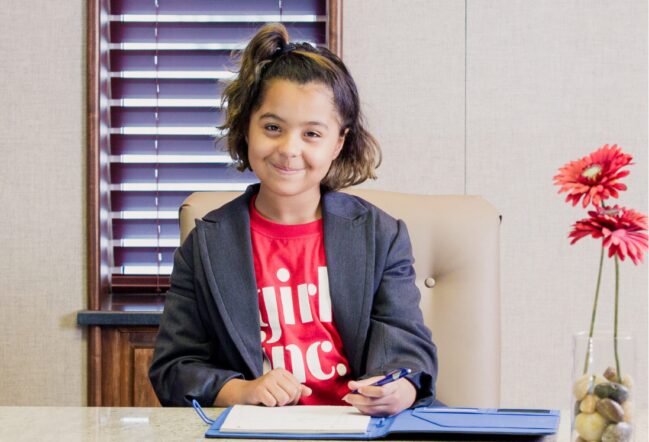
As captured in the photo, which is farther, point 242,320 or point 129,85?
point 129,85

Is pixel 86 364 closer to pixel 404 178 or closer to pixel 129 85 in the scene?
pixel 129 85

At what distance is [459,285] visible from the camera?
175cm

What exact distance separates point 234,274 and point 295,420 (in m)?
0.42

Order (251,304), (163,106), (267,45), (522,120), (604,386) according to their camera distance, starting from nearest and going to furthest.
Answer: (604,386)
(251,304)
(267,45)
(522,120)
(163,106)

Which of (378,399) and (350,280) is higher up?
(350,280)

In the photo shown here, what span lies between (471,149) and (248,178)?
2.03ft

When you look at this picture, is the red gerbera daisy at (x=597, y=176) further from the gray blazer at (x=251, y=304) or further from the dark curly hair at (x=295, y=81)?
the dark curly hair at (x=295, y=81)

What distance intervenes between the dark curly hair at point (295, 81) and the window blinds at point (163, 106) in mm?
944

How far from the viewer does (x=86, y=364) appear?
2.61 meters

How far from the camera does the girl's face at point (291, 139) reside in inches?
62.4

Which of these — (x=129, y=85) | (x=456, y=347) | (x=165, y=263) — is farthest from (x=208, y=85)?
(x=456, y=347)

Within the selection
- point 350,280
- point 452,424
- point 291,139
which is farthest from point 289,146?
point 452,424

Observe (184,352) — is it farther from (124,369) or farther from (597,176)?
(124,369)

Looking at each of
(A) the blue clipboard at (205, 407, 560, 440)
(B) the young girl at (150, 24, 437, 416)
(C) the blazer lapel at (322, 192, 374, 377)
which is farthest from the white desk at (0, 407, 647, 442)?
(C) the blazer lapel at (322, 192, 374, 377)
